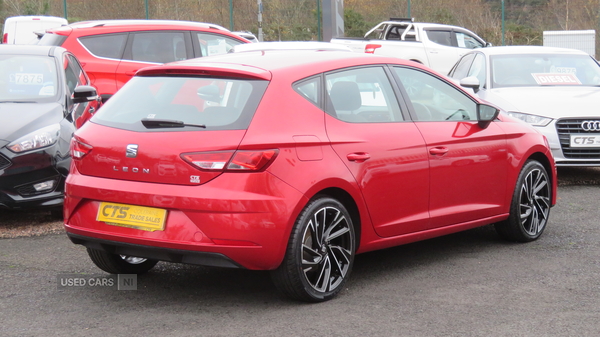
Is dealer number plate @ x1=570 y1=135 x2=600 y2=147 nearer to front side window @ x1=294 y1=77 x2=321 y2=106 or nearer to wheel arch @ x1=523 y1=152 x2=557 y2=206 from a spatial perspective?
wheel arch @ x1=523 y1=152 x2=557 y2=206

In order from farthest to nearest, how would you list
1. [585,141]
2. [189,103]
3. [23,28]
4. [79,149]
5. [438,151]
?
[23,28] → [585,141] → [438,151] → [79,149] → [189,103]

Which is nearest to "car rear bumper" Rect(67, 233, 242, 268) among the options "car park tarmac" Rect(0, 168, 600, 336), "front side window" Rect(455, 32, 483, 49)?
"car park tarmac" Rect(0, 168, 600, 336)

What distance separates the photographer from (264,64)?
5.16m

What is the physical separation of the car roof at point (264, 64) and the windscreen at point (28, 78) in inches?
131

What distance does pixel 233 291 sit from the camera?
5.29 m

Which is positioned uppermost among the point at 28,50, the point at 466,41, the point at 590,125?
the point at 28,50

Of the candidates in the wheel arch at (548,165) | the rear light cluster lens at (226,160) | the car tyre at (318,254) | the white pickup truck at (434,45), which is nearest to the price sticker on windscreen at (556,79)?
the wheel arch at (548,165)

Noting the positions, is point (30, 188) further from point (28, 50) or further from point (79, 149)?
point (79, 149)

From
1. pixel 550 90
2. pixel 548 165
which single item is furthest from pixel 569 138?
pixel 548 165

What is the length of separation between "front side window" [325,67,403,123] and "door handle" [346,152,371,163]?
0.24 meters

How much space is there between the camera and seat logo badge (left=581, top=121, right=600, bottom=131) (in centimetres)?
926

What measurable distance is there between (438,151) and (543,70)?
5672 mm

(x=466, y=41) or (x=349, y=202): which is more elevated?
(x=466, y=41)

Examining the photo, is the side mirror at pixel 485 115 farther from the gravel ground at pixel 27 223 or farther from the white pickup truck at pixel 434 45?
the white pickup truck at pixel 434 45
